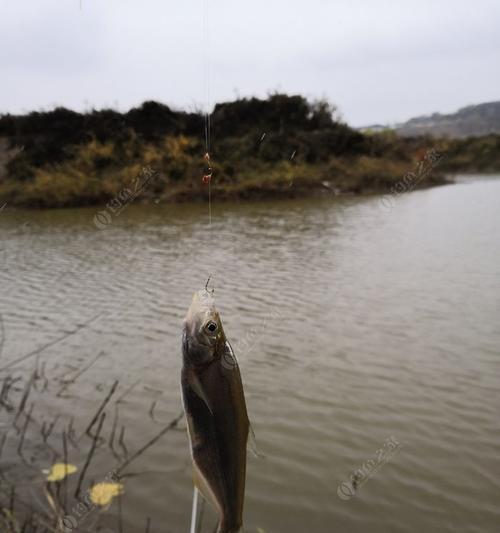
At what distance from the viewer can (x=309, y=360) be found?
7.05 meters

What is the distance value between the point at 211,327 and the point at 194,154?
30.7 m

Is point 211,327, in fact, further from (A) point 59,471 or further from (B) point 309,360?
(B) point 309,360

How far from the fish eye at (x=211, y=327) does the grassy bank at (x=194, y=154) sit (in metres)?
25.2

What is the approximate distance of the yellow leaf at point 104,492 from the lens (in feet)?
13.7

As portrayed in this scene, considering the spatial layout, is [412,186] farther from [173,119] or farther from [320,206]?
Result: [173,119]

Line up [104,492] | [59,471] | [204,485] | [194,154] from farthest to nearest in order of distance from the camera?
[194,154]
[59,471]
[104,492]
[204,485]

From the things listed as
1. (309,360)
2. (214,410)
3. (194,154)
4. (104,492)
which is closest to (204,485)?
(214,410)

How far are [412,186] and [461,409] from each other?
27360 millimetres

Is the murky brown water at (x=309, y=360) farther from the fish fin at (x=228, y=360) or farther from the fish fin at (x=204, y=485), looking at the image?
the fish fin at (x=228, y=360)

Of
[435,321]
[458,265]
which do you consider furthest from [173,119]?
[435,321]

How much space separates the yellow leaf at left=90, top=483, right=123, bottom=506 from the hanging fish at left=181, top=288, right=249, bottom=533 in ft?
8.42

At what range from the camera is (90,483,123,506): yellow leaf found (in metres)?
4.17

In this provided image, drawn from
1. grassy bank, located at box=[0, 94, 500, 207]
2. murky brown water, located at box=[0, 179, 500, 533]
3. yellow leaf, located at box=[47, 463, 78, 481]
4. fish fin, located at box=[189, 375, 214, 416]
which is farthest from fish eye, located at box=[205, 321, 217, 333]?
grassy bank, located at box=[0, 94, 500, 207]

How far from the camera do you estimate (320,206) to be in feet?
81.7
